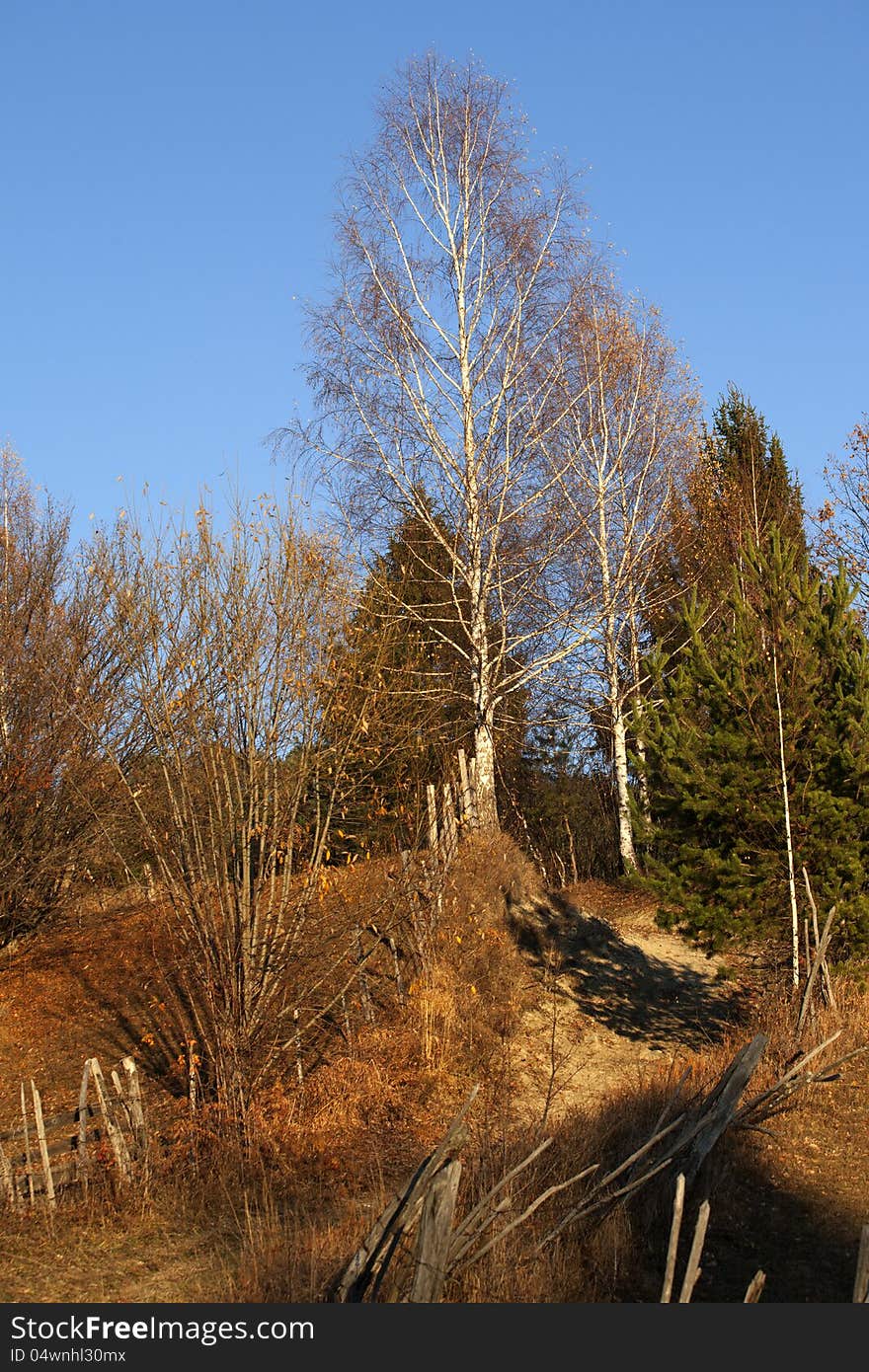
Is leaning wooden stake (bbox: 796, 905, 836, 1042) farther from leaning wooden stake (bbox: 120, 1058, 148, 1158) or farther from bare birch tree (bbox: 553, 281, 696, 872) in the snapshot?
bare birch tree (bbox: 553, 281, 696, 872)

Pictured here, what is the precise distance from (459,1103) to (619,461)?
11.9 m

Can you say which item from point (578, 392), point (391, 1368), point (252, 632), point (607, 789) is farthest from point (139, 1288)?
point (607, 789)

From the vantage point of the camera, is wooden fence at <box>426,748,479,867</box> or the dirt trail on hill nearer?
the dirt trail on hill

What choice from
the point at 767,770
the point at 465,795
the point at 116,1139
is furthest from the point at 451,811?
the point at 116,1139

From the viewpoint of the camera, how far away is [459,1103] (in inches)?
408

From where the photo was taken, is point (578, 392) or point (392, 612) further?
point (578, 392)

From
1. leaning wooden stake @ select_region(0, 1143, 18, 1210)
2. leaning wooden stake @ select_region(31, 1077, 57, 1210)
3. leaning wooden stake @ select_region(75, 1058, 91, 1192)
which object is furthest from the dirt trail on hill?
leaning wooden stake @ select_region(0, 1143, 18, 1210)

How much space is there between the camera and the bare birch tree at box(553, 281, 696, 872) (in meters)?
18.4

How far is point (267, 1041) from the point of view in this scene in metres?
9.45

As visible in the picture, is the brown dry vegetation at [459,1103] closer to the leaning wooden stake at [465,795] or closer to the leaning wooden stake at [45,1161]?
the leaning wooden stake at [45,1161]

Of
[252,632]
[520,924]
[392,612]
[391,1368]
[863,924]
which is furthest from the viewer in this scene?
[392,612]

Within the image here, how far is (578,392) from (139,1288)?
14714 mm

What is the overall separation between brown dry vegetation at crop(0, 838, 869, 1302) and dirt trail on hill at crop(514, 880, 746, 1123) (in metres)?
0.04

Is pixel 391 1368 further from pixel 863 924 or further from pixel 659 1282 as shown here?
pixel 863 924
